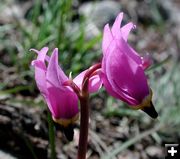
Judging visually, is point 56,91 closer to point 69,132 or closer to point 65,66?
point 69,132

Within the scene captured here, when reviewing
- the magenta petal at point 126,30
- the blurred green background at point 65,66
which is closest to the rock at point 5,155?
the blurred green background at point 65,66

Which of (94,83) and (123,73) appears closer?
(123,73)

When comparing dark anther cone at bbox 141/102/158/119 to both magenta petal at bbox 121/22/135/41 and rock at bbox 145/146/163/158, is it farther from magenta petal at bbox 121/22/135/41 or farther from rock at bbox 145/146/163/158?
rock at bbox 145/146/163/158

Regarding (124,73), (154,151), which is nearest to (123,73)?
(124,73)

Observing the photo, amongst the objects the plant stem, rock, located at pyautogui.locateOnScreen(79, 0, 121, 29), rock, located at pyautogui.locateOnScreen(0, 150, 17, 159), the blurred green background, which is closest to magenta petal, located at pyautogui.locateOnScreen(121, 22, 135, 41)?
the plant stem

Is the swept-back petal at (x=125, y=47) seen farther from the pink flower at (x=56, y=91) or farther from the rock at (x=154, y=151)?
the rock at (x=154, y=151)

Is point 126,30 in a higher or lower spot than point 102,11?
higher

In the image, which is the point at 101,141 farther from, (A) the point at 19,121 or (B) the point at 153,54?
(B) the point at 153,54

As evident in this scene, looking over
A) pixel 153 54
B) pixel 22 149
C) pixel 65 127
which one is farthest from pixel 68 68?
pixel 65 127
